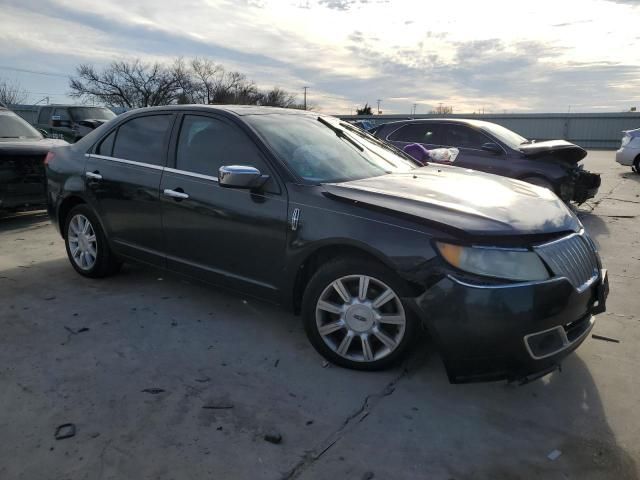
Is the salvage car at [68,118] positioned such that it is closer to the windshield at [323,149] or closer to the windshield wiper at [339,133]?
the windshield wiper at [339,133]

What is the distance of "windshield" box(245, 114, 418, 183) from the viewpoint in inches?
140

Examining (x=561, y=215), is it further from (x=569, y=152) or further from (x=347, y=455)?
(x=569, y=152)

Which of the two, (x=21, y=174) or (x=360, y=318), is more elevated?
(x=21, y=174)

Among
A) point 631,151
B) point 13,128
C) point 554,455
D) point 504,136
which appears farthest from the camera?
point 631,151

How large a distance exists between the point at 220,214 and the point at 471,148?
588 centimetres

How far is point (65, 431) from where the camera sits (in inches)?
101

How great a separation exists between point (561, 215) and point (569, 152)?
568cm

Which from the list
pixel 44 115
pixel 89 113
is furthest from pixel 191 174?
pixel 44 115

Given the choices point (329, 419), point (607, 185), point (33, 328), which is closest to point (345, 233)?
point (329, 419)

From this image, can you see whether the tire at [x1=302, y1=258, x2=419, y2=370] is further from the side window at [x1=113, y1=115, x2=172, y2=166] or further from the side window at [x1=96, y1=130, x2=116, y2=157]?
the side window at [x1=96, y1=130, x2=116, y2=157]

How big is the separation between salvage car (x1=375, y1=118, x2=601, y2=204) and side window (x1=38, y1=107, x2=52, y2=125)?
1227 centimetres

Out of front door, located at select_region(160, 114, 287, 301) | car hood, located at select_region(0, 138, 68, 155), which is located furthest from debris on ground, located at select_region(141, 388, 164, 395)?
car hood, located at select_region(0, 138, 68, 155)

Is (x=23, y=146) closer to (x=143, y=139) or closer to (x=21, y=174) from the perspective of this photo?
(x=21, y=174)

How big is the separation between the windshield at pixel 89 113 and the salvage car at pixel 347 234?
12136mm
